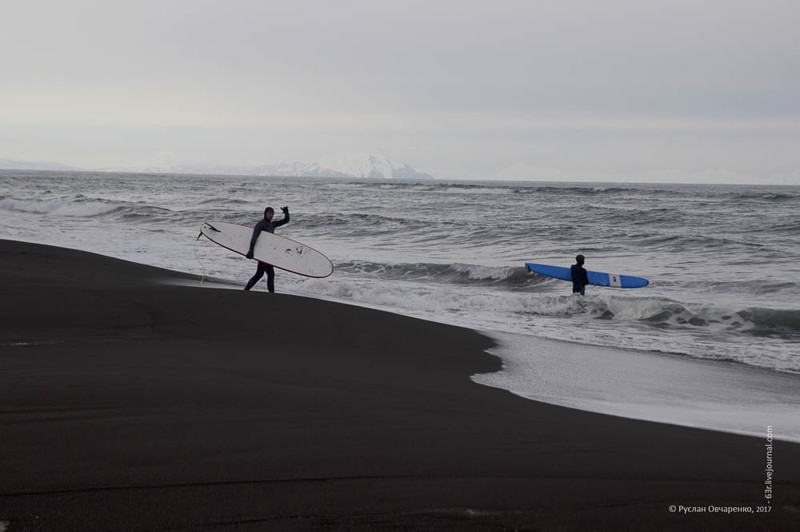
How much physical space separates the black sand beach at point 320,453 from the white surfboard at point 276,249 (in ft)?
21.3

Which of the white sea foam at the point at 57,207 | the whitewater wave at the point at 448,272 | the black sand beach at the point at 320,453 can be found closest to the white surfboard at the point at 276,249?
the whitewater wave at the point at 448,272

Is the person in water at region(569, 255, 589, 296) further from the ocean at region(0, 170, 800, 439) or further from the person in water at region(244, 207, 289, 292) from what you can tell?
the person in water at region(244, 207, 289, 292)

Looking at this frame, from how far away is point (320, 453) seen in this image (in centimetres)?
367

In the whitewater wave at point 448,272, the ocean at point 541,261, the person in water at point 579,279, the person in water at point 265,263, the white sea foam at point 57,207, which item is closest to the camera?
the ocean at point 541,261

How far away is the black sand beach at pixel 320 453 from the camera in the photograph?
2.94 meters

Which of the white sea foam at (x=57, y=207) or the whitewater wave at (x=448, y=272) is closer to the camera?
the whitewater wave at (x=448, y=272)

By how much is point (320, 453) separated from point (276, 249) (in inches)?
402

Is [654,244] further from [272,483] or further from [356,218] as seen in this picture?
[272,483]

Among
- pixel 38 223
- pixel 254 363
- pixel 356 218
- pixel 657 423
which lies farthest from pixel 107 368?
pixel 356 218

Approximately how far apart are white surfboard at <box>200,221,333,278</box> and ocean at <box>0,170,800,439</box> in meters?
0.64

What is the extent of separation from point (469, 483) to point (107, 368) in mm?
3207

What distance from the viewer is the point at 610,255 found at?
22.2 metres

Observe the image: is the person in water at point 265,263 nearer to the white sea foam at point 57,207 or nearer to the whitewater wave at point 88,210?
the whitewater wave at point 88,210

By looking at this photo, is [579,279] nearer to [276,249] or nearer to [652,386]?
[276,249]
